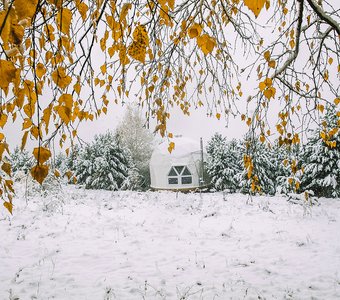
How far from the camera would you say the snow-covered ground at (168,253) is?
3080 millimetres

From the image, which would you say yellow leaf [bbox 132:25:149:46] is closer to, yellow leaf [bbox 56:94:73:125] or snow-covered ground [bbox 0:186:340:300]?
yellow leaf [bbox 56:94:73:125]

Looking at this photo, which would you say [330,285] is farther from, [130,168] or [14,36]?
[130,168]

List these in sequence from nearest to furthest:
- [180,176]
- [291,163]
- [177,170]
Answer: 1. [291,163]
2. [180,176]
3. [177,170]

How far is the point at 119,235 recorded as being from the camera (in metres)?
5.11

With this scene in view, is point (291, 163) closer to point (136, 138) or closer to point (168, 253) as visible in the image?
point (168, 253)

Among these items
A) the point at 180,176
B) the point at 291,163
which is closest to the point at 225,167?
the point at 180,176

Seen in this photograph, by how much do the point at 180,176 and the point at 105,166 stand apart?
26.0 feet

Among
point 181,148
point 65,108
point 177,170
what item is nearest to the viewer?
point 65,108

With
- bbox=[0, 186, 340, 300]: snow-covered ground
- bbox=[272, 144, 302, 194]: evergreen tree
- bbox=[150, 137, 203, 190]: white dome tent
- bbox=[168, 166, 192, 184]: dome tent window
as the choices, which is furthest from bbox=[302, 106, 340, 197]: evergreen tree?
bbox=[168, 166, 192, 184]: dome tent window

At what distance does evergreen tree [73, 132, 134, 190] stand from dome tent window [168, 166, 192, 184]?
15.0 feet

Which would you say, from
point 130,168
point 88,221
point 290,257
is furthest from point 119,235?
point 130,168

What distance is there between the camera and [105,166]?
76.7ft

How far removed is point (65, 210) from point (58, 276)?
3609mm

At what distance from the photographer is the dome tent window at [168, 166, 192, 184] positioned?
27203 mm
